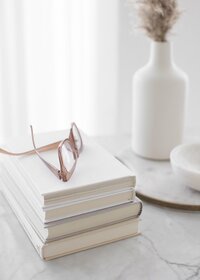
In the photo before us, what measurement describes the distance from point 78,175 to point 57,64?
1.01 meters

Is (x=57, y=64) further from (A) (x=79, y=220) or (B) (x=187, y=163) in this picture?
(A) (x=79, y=220)

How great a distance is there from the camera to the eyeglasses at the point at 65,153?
84cm

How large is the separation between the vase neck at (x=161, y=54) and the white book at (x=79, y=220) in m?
0.42

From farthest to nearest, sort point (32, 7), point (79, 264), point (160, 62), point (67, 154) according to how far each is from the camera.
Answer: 1. point (32, 7)
2. point (160, 62)
3. point (67, 154)
4. point (79, 264)

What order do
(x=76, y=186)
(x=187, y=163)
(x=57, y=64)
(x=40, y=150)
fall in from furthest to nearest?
(x=57, y=64) → (x=187, y=163) → (x=40, y=150) → (x=76, y=186)

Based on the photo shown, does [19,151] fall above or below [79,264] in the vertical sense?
above

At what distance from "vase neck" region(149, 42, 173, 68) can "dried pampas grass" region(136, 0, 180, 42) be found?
19 mm

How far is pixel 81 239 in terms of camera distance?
850mm

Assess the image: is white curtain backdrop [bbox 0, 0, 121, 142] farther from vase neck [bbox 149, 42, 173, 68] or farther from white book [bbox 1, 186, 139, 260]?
white book [bbox 1, 186, 139, 260]

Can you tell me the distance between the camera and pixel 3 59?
1.72 m

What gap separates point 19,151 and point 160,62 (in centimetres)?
42

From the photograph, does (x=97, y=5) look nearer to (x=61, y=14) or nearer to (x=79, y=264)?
(x=61, y=14)

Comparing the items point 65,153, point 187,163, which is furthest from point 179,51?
point 65,153

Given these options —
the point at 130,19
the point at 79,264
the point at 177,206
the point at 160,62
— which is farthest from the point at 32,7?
the point at 79,264
